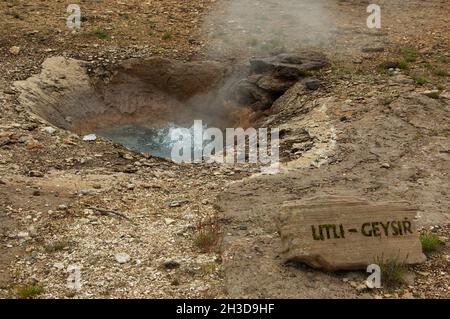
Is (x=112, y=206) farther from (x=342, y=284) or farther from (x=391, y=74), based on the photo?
(x=391, y=74)

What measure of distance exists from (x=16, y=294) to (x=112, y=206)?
1.88 metres

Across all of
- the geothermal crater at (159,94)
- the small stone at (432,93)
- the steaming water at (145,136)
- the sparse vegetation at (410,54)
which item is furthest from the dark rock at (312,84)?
the steaming water at (145,136)

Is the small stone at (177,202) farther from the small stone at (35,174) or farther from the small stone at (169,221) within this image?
the small stone at (35,174)

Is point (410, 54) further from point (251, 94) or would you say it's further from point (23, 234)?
point (23, 234)

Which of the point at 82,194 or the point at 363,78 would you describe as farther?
the point at 363,78

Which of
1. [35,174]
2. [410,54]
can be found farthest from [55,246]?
[410,54]

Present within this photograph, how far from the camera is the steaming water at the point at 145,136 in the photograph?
35.2 ft

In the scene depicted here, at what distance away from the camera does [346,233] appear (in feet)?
17.9

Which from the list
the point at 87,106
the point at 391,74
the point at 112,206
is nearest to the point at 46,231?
the point at 112,206

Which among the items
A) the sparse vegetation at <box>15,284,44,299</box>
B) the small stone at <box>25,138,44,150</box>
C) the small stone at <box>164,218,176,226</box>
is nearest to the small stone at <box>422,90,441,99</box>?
the small stone at <box>164,218,176,226</box>

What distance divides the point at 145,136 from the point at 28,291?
6.44m

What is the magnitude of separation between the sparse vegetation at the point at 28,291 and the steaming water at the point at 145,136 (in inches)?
208

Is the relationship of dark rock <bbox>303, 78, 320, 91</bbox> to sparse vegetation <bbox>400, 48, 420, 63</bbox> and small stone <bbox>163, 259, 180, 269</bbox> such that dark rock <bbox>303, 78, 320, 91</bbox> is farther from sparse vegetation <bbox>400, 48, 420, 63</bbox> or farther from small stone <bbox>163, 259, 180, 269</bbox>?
small stone <bbox>163, 259, 180, 269</bbox>

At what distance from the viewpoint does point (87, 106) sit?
37.5 feet
